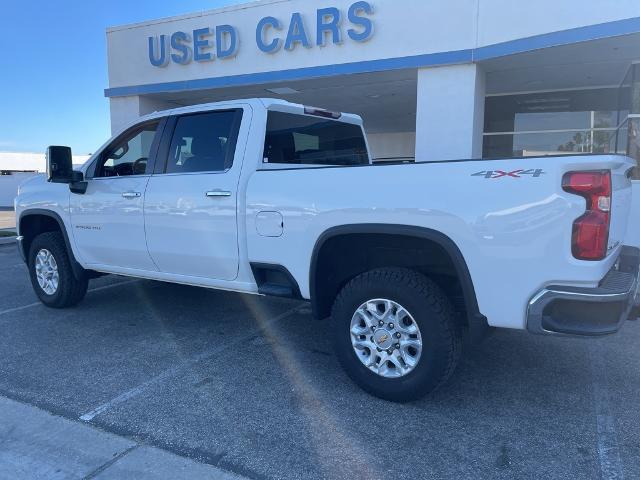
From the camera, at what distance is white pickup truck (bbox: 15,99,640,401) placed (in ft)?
9.31

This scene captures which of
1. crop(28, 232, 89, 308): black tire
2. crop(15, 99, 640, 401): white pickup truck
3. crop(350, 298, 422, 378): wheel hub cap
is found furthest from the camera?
crop(28, 232, 89, 308): black tire

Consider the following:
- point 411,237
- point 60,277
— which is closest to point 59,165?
point 60,277

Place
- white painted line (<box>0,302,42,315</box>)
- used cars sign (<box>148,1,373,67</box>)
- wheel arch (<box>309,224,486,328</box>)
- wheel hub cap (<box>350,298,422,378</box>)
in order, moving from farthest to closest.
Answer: used cars sign (<box>148,1,373,67</box>) < white painted line (<box>0,302,42,315</box>) < wheel hub cap (<box>350,298,422,378</box>) < wheel arch (<box>309,224,486,328</box>)

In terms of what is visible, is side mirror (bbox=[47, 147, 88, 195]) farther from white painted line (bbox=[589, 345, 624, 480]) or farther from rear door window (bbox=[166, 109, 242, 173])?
white painted line (bbox=[589, 345, 624, 480])

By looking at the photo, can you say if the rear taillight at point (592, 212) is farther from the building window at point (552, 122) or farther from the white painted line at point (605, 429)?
the building window at point (552, 122)

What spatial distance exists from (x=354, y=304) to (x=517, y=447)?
129 cm

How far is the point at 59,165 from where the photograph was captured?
5039mm

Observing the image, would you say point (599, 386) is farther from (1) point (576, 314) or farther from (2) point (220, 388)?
(2) point (220, 388)

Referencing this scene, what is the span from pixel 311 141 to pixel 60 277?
3.11 m

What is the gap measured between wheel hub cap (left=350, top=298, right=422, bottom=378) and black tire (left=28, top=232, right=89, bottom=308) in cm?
347

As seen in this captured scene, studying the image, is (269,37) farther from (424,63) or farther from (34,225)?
(34,225)

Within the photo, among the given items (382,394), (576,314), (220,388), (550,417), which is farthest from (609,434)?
(220,388)

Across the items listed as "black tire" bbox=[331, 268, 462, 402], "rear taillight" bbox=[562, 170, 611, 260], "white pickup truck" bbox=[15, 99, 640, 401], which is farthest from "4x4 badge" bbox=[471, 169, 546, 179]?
"black tire" bbox=[331, 268, 462, 402]

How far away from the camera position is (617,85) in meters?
12.5
